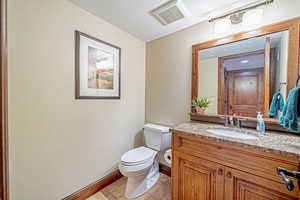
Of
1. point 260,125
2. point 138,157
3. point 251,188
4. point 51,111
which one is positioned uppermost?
point 51,111

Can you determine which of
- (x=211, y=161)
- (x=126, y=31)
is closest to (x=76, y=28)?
(x=126, y=31)

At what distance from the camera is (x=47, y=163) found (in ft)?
4.33

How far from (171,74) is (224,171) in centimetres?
139

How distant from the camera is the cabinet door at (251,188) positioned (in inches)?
33.9

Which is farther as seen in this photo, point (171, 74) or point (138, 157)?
point (171, 74)

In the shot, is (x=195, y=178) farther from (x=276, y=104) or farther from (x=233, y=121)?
(x=276, y=104)

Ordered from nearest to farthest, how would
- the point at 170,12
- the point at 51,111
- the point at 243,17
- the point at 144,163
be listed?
the point at 51,111 → the point at 243,17 → the point at 170,12 → the point at 144,163

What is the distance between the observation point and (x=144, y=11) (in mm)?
1566

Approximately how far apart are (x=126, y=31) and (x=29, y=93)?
4.80 ft

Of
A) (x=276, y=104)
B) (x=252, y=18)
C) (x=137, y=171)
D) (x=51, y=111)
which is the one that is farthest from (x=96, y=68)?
(x=276, y=104)

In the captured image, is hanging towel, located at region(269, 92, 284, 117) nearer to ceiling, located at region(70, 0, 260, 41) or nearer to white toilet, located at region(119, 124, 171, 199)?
ceiling, located at region(70, 0, 260, 41)

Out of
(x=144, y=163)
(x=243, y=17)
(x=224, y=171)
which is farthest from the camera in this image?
(x=144, y=163)

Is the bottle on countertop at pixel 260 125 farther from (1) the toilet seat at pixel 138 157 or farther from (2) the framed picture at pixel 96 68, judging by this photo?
(2) the framed picture at pixel 96 68

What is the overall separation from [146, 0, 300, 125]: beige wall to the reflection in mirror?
198mm
